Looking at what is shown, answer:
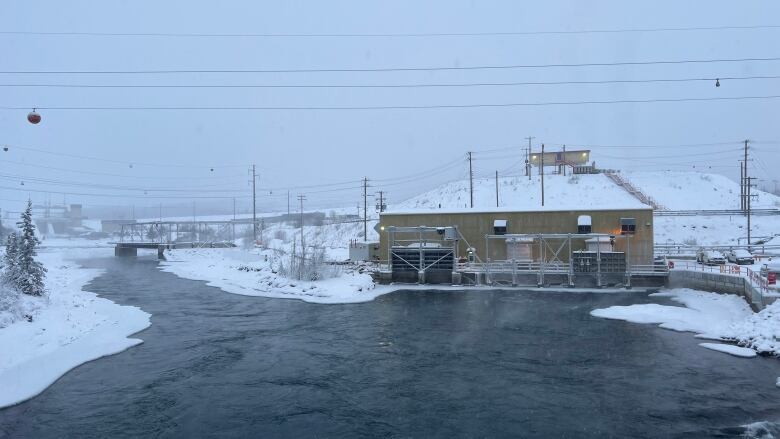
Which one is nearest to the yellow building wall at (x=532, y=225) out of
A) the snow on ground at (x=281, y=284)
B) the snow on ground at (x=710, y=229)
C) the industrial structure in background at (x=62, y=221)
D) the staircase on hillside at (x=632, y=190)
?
the snow on ground at (x=281, y=284)

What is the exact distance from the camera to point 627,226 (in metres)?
32.7

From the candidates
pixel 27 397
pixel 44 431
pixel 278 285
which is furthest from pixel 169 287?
pixel 44 431

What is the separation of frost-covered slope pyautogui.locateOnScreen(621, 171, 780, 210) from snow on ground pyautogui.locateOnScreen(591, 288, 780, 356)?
4511cm

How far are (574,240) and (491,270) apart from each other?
6078mm

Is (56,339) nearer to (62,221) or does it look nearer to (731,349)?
(731,349)

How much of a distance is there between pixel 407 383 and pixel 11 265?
18.5 meters

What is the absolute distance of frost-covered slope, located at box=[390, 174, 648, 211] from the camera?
219ft

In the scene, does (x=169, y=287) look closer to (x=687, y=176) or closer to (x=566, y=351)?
(x=566, y=351)

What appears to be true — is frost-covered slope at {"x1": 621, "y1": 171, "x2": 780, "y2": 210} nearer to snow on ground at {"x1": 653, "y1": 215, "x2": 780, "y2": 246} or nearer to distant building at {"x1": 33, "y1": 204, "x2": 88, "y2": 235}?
snow on ground at {"x1": 653, "y1": 215, "x2": 780, "y2": 246}

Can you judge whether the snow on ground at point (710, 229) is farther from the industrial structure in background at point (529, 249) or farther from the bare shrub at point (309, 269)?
the bare shrub at point (309, 269)

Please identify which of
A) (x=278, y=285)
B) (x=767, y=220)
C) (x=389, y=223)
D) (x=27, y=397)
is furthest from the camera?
(x=767, y=220)

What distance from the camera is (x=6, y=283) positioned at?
19906 mm

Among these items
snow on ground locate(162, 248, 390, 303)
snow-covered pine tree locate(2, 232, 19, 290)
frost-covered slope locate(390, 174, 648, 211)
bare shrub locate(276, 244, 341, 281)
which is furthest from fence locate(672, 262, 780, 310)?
frost-covered slope locate(390, 174, 648, 211)

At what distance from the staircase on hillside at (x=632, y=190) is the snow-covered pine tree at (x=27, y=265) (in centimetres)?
6162
